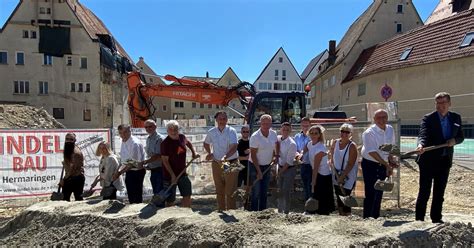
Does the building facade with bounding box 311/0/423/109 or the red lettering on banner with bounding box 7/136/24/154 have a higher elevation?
the building facade with bounding box 311/0/423/109

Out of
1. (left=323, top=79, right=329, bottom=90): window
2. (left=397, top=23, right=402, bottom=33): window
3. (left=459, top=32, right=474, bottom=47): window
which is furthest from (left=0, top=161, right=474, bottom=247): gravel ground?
(left=323, top=79, right=329, bottom=90): window

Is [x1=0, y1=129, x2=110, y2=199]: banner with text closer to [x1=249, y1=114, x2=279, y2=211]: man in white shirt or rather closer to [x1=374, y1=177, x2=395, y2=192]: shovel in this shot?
[x1=249, y1=114, x2=279, y2=211]: man in white shirt

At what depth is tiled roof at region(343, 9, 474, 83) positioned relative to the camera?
20781mm

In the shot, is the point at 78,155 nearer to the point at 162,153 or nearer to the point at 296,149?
the point at 162,153

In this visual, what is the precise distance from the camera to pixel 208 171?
27.5 ft

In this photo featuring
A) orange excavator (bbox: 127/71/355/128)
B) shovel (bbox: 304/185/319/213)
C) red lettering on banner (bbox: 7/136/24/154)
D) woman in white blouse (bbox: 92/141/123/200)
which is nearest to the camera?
shovel (bbox: 304/185/319/213)

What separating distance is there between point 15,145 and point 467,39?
20.8 meters

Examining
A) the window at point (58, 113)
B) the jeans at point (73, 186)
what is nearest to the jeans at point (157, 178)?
the jeans at point (73, 186)

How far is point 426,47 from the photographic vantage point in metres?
23.2

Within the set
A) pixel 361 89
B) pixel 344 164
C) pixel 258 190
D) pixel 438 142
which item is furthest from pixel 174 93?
pixel 361 89

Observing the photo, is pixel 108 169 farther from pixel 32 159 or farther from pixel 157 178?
pixel 32 159

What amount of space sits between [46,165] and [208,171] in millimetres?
3346

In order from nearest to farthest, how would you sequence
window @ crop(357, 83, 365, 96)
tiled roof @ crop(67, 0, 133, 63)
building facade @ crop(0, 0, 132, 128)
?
1. window @ crop(357, 83, 365, 96)
2. building facade @ crop(0, 0, 132, 128)
3. tiled roof @ crop(67, 0, 133, 63)

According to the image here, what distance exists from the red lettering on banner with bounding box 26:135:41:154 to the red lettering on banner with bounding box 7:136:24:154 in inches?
4.2
